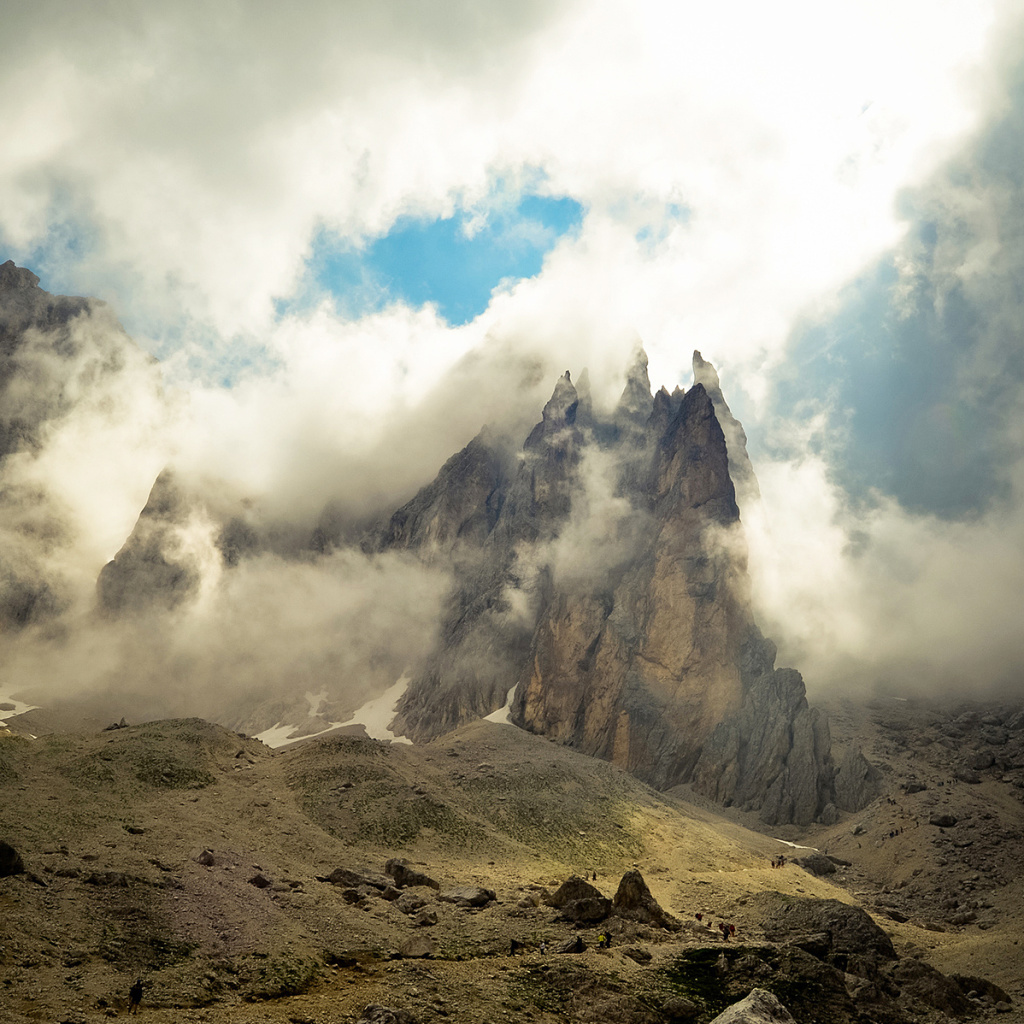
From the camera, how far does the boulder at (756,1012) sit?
81.5 feet

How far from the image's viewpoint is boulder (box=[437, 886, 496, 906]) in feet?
135

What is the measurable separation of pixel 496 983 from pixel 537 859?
33415mm

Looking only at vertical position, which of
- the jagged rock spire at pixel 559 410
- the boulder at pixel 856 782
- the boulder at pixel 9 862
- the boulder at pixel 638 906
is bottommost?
the boulder at pixel 9 862

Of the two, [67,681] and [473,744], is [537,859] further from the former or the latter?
[67,681]

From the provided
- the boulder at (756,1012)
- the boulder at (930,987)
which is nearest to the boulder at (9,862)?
the boulder at (756,1012)

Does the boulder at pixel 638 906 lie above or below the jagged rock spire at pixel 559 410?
below

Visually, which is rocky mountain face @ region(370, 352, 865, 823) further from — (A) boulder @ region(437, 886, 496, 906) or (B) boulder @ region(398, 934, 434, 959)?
(B) boulder @ region(398, 934, 434, 959)

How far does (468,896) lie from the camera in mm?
41594

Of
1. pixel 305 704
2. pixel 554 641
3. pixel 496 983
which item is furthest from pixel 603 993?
pixel 305 704

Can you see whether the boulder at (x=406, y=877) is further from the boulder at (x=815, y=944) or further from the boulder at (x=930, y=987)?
the boulder at (x=930, y=987)

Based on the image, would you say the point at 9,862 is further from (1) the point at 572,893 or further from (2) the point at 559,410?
(2) the point at 559,410

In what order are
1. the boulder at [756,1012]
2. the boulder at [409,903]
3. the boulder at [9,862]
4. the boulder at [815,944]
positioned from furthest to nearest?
the boulder at [409,903], the boulder at [815,944], the boulder at [9,862], the boulder at [756,1012]

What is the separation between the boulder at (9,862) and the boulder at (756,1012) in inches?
1213

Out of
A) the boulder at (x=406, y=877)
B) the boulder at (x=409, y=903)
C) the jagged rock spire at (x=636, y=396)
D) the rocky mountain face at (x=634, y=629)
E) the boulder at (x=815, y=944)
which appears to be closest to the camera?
the boulder at (x=815, y=944)
